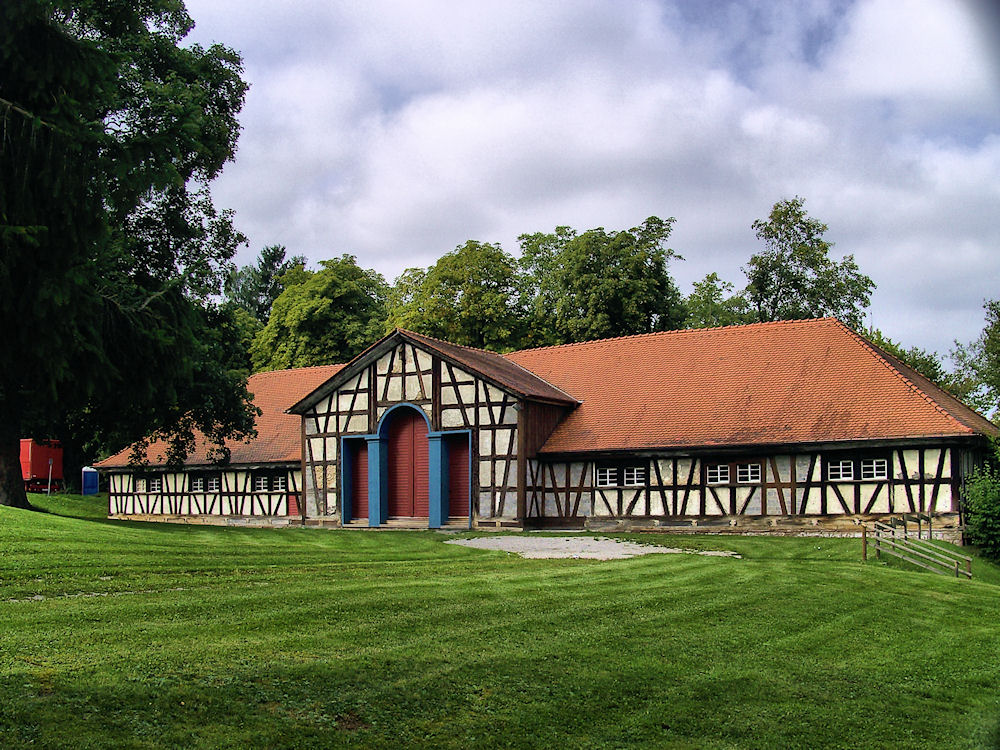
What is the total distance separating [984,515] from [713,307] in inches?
1244

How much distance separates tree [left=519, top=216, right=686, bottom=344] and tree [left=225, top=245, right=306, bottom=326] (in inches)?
1646

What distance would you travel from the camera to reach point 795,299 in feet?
144

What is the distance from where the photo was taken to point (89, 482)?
49812mm

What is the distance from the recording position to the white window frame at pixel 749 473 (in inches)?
1032

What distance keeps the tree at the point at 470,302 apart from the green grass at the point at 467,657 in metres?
30.5

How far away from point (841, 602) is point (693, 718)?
6556 mm

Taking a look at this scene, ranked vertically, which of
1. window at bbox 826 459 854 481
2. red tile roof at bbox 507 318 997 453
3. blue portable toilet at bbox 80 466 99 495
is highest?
red tile roof at bbox 507 318 997 453

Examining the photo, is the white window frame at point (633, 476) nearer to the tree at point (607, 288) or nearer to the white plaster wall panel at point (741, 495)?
the white plaster wall panel at point (741, 495)

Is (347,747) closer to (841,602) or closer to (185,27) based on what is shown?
(841,602)

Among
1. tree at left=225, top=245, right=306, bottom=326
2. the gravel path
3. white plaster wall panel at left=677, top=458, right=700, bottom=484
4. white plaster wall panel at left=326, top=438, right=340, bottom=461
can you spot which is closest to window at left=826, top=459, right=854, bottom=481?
white plaster wall panel at left=677, top=458, right=700, bottom=484

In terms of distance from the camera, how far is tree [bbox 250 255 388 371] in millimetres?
50375

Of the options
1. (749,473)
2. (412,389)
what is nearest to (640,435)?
(749,473)

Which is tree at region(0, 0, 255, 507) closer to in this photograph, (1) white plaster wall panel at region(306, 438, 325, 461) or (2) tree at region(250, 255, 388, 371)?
(1) white plaster wall panel at region(306, 438, 325, 461)

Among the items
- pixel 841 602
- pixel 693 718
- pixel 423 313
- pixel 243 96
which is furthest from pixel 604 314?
pixel 693 718
